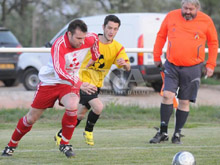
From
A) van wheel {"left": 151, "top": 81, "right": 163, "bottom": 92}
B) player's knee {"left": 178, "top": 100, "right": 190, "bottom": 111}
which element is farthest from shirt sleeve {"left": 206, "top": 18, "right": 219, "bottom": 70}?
van wheel {"left": 151, "top": 81, "right": 163, "bottom": 92}

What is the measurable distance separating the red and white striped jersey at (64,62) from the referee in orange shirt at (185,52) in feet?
4.99

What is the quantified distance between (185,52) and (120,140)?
5.65 ft

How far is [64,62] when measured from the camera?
6.69m

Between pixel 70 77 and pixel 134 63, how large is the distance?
27.5ft

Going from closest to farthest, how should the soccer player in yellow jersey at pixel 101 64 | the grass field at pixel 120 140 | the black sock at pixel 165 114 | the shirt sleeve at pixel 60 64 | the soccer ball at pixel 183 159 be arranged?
1. the soccer ball at pixel 183 159
2. the shirt sleeve at pixel 60 64
3. the grass field at pixel 120 140
4. the soccer player in yellow jersey at pixel 101 64
5. the black sock at pixel 165 114

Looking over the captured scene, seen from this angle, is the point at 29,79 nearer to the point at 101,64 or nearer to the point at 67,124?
the point at 101,64

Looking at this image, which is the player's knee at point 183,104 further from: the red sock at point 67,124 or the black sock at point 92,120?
the red sock at point 67,124

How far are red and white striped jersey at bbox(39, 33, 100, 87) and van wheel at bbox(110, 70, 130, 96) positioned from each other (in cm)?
655

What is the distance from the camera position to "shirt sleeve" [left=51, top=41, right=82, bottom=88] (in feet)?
21.7

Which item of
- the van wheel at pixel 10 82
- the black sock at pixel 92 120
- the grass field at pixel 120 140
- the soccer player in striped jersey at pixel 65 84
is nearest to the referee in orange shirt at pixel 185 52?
the grass field at pixel 120 140

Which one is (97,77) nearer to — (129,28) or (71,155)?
(71,155)

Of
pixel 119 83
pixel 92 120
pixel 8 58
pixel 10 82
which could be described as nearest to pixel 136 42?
pixel 119 83

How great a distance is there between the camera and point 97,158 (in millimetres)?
6922

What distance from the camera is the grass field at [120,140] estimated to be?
6.85 m
